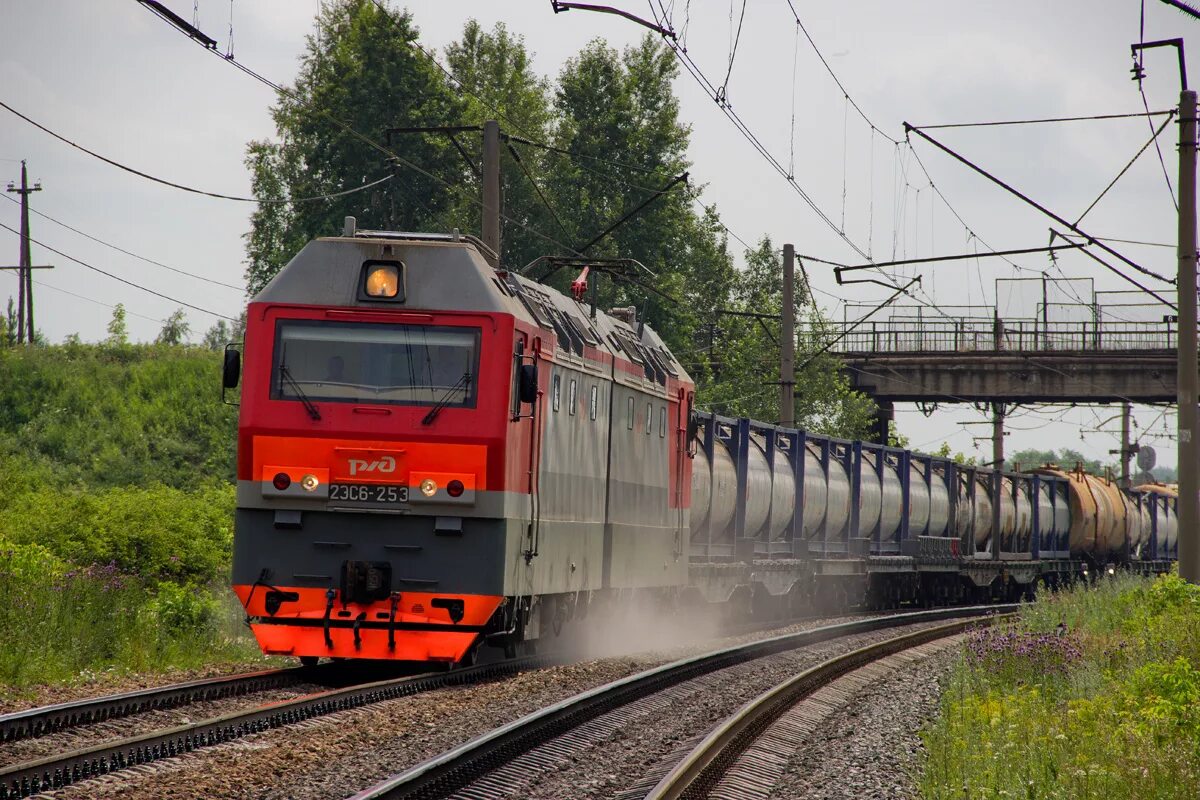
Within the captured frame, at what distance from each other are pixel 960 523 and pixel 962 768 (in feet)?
96.1

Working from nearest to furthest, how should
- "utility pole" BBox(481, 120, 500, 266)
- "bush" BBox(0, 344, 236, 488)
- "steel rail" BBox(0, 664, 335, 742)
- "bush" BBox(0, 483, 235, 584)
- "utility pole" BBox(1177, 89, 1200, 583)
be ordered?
1. "steel rail" BBox(0, 664, 335, 742)
2. "utility pole" BBox(1177, 89, 1200, 583)
3. "bush" BBox(0, 483, 235, 584)
4. "utility pole" BBox(481, 120, 500, 266)
5. "bush" BBox(0, 344, 236, 488)

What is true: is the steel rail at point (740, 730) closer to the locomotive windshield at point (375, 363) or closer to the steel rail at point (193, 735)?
the steel rail at point (193, 735)

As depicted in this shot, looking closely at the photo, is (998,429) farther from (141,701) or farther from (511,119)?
(141,701)

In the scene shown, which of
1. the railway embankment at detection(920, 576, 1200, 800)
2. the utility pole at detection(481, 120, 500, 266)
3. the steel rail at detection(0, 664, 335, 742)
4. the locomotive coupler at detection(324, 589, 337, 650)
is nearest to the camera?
the railway embankment at detection(920, 576, 1200, 800)

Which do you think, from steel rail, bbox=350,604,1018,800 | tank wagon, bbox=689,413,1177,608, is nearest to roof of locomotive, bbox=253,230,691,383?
steel rail, bbox=350,604,1018,800

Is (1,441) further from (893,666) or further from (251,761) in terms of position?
(251,761)

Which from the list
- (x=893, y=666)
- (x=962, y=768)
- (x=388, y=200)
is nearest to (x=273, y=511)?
(x=962, y=768)

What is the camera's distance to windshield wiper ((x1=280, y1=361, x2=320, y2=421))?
13.3 m

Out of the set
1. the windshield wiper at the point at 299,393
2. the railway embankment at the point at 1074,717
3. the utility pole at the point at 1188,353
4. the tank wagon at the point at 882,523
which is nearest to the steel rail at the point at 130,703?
the windshield wiper at the point at 299,393

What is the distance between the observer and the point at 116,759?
8.76 metres

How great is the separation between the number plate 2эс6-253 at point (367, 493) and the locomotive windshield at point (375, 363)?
77 centimetres

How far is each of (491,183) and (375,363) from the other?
10.6 meters

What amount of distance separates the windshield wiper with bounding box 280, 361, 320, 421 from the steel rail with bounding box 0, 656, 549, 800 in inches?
95.6

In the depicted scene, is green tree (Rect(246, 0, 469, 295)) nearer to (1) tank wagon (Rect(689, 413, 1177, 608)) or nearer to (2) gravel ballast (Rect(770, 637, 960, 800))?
(1) tank wagon (Rect(689, 413, 1177, 608))
